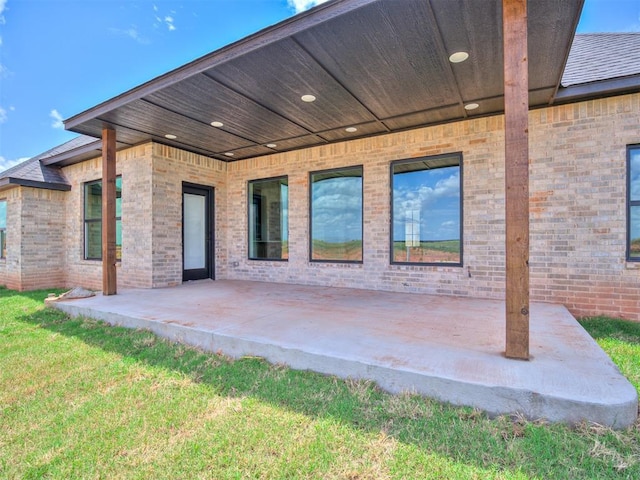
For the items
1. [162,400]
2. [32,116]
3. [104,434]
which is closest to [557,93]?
[162,400]

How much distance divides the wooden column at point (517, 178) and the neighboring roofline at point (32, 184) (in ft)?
33.2

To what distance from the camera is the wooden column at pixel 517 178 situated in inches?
101

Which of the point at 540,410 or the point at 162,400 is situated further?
the point at 162,400

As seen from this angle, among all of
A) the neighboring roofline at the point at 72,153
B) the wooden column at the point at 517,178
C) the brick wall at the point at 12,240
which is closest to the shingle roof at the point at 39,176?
the neighboring roofline at the point at 72,153

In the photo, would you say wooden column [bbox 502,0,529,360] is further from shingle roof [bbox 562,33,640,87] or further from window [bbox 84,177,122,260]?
window [bbox 84,177,122,260]

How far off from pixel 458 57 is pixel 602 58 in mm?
3247

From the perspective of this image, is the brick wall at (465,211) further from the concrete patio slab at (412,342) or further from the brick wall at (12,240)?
the concrete patio slab at (412,342)

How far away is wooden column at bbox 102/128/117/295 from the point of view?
5.94 m

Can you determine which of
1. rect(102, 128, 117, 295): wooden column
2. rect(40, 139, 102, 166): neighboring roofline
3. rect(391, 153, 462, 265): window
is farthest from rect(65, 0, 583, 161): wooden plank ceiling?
rect(40, 139, 102, 166): neighboring roofline

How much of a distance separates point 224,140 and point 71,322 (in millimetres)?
4066

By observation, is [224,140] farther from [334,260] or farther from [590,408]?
[590,408]

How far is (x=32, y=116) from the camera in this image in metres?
15.2

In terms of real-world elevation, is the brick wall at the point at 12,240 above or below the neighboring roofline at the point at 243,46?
below

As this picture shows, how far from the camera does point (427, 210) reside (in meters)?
6.01
